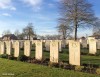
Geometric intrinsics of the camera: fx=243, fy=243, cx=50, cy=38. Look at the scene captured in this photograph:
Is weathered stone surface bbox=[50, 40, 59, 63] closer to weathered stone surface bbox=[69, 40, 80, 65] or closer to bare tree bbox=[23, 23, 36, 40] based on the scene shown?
weathered stone surface bbox=[69, 40, 80, 65]

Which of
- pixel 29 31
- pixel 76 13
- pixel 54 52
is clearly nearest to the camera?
pixel 54 52

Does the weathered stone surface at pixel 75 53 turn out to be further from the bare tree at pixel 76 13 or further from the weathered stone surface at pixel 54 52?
the bare tree at pixel 76 13

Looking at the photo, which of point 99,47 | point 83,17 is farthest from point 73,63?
point 83,17

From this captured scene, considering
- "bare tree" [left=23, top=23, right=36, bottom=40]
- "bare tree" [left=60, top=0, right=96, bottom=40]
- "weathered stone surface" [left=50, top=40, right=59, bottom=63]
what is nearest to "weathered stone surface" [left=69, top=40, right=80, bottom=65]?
"weathered stone surface" [left=50, top=40, right=59, bottom=63]

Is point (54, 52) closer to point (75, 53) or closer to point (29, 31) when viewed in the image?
point (75, 53)

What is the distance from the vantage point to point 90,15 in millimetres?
44125

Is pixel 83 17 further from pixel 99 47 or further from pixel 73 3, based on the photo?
pixel 99 47

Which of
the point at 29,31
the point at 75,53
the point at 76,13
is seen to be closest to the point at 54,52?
the point at 75,53

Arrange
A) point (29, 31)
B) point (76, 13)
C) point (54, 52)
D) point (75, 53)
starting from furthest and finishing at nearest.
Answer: point (29, 31) < point (76, 13) < point (54, 52) < point (75, 53)

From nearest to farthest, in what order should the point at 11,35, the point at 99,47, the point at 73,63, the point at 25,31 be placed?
the point at 73,63 < the point at 99,47 < the point at 25,31 < the point at 11,35

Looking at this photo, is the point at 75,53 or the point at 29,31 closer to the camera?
the point at 75,53

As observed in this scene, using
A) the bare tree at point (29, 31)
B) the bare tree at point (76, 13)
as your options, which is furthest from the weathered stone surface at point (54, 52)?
the bare tree at point (29, 31)

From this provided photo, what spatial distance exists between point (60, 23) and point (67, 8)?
133 inches

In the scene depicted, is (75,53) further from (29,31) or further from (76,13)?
(29,31)
